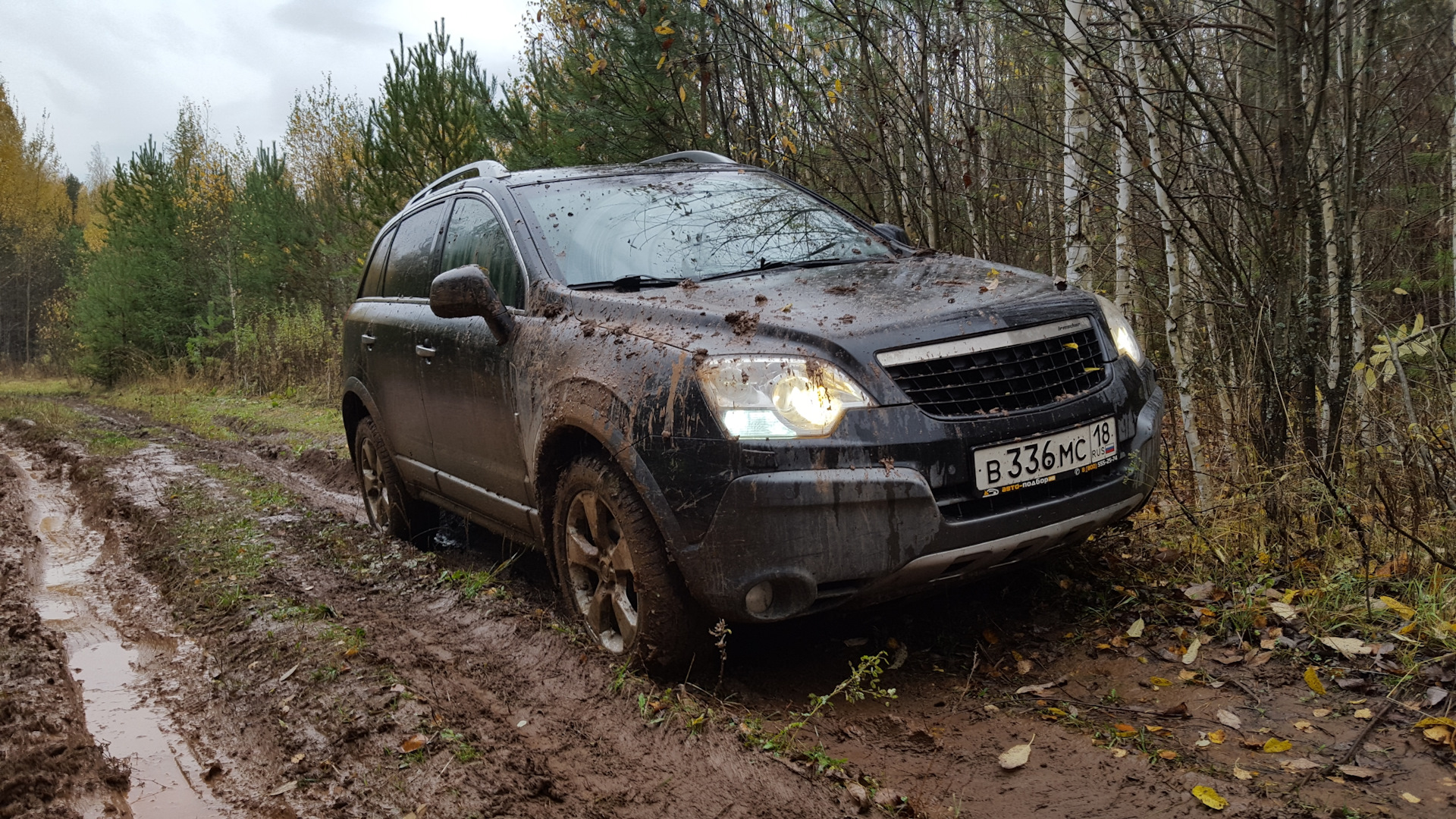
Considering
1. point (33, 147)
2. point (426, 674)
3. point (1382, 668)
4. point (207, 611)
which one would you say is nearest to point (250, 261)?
point (207, 611)

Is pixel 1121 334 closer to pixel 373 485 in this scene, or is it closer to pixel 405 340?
pixel 405 340

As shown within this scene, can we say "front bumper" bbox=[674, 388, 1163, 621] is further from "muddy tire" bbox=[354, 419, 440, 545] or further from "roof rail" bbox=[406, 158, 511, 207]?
"muddy tire" bbox=[354, 419, 440, 545]

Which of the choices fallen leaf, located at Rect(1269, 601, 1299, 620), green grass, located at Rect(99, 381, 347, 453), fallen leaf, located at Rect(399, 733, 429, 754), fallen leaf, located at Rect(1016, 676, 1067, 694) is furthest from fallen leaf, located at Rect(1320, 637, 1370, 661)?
green grass, located at Rect(99, 381, 347, 453)

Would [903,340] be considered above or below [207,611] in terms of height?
above

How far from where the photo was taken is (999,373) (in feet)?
9.85

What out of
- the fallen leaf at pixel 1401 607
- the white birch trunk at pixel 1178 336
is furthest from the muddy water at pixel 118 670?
the white birch trunk at pixel 1178 336

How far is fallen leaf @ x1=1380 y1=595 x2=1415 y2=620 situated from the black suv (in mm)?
841

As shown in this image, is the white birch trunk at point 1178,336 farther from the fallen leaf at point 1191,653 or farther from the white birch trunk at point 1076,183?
the fallen leaf at point 1191,653

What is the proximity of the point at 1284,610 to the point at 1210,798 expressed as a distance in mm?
1257

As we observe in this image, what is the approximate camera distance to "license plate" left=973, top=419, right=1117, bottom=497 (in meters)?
2.89

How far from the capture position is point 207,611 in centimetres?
456

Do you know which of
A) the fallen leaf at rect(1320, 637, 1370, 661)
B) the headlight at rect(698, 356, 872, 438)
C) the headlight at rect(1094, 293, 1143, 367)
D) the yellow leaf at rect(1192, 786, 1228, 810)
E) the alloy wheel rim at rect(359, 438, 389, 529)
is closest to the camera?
the yellow leaf at rect(1192, 786, 1228, 810)

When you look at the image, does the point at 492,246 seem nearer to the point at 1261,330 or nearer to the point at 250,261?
the point at 1261,330

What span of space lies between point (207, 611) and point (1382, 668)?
4.65 meters
